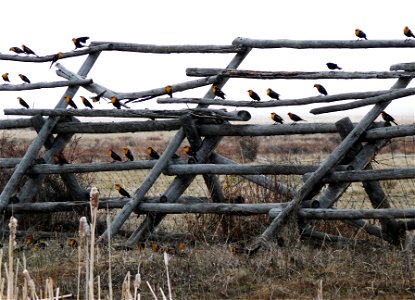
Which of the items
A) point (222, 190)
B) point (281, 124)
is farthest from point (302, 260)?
point (222, 190)

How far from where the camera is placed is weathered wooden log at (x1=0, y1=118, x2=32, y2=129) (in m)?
8.25

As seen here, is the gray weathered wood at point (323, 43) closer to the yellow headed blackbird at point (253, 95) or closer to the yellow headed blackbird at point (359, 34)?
the yellow headed blackbird at point (359, 34)

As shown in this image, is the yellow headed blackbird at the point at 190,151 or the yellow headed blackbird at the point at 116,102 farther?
the yellow headed blackbird at the point at 116,102

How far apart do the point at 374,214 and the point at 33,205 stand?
3560 millimetres

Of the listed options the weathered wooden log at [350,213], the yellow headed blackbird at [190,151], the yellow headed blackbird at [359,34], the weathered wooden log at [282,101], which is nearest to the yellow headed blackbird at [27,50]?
the weathered wooden log at [282,101]

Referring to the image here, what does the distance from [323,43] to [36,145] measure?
307 centimetres

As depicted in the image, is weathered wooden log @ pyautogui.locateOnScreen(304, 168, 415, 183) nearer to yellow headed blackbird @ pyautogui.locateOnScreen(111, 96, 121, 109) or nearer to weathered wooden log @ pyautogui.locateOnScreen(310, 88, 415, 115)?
weathered wooden log @ pyautogui.locateOnScreen(310, 88, 415, 115)

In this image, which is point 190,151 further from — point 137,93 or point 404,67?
point 404,67

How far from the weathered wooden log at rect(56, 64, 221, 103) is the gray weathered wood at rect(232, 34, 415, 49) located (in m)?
0.46

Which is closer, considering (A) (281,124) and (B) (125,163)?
(A) (281,124)

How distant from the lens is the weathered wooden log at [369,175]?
629 cm

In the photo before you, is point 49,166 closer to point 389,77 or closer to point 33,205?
point 33,205

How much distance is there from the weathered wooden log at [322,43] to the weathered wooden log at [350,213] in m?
1.38

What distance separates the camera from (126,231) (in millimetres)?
8062
